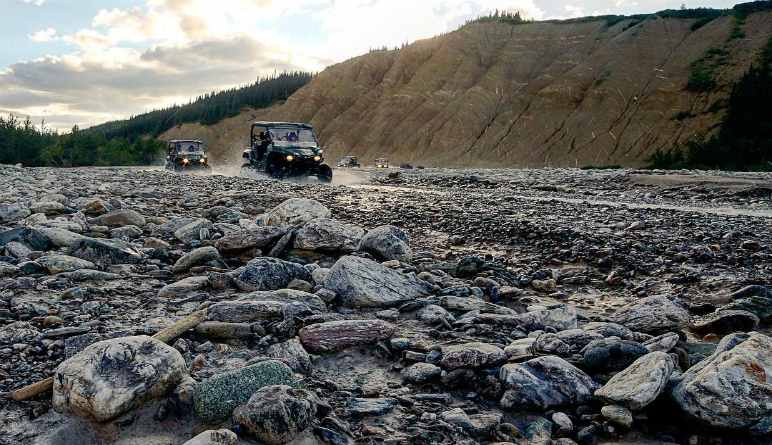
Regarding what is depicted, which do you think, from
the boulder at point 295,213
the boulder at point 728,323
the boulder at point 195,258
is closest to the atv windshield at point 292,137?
the boulder at point 295,213

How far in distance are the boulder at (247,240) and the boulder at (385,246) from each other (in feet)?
3.52

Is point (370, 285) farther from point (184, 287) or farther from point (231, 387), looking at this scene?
point (231, 387)

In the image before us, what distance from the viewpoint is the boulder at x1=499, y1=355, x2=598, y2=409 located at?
308 centimetres

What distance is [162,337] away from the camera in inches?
142

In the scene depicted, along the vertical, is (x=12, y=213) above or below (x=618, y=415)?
above

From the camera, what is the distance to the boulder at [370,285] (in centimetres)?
471

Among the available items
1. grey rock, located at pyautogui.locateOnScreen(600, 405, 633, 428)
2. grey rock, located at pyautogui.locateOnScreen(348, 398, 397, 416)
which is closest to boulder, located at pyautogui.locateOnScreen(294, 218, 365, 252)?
grey rock, located at pyautogui.locateOnScreen(348, 398, 397, 416)

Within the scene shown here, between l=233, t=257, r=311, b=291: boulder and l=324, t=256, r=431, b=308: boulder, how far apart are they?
14.5 inches

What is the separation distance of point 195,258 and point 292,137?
17764mm

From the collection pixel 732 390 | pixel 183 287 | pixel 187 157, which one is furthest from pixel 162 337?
pixel 187 157

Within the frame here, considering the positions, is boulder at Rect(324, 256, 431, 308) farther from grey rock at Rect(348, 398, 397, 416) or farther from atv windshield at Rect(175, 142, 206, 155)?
atv windshield at Rect(175, 142, 206, 155)

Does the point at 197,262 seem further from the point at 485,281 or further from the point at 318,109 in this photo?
the point at 318,109

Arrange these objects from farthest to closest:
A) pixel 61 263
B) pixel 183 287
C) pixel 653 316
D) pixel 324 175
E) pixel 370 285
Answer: pixel 324 175 < pixel 61 263 < pixel 183 287 < pixel 370 285 < pixel 653 316

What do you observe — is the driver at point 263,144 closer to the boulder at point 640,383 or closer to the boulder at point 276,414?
the boulder at point 276,414
